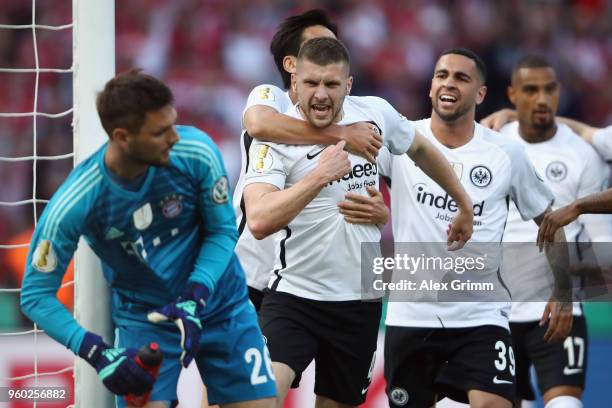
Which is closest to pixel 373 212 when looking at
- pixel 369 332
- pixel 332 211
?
pixel 332 211

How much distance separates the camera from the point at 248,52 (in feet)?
37.2

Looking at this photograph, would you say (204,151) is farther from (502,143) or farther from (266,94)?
(502,143)

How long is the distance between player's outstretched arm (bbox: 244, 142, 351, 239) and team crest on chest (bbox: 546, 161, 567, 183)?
2.49 meters

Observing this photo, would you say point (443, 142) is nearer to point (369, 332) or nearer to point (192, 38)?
point (369, 332)

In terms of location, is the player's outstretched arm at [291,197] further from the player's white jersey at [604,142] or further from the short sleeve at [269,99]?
the player's white jersey at [604,142]

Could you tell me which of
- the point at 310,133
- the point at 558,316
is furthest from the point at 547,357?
the point at 310,133

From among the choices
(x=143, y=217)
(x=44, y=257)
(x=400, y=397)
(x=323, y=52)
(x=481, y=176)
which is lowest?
(x=400, y=397)

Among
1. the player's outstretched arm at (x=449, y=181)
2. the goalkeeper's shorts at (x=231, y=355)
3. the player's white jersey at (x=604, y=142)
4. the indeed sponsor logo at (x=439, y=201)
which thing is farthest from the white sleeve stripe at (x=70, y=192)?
the player's white jersey at (x=604, y=142)

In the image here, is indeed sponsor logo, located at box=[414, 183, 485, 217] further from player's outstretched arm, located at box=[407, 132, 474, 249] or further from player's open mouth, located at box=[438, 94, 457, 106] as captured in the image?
player's open mouth, located at box=[438, 94, 457, 106]

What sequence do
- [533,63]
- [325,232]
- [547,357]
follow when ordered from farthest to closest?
[533,63] → [547,357] → [325,232]

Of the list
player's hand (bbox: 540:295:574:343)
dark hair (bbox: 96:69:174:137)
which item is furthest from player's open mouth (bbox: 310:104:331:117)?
player's hand (bbox: 540:295:574:343)

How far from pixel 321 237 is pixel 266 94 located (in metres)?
0.79

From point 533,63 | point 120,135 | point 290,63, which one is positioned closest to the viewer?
point 120,135

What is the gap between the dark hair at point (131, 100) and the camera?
166 inches
